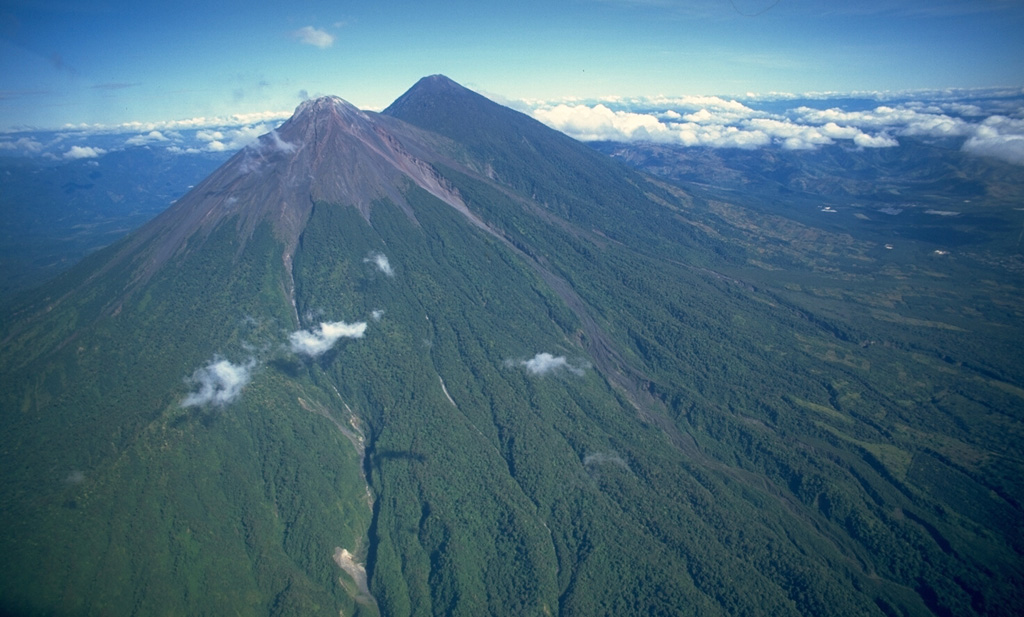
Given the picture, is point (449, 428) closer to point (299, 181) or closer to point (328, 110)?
point (299, 181)

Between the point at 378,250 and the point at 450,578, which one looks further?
the point at 378,250

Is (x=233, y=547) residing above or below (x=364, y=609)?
above

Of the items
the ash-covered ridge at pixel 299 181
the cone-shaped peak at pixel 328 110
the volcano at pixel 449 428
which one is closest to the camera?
the volcano at pixel 449 428

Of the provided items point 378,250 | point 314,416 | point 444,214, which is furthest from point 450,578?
point 444,214

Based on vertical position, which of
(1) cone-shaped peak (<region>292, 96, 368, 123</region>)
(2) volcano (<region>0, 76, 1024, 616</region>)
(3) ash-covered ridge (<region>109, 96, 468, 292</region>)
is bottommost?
(2) volcano (<region>0, 76, 1024, 616</region>)

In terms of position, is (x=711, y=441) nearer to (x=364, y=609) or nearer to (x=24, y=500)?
(x=364, y=609)

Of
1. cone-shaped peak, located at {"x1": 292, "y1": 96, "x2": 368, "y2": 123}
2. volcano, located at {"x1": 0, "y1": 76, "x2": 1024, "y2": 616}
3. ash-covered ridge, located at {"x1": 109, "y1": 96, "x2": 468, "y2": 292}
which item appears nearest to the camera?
volcano, located at {"x1": 0, "y1": 76, "x2": 1024, "y2": 616}

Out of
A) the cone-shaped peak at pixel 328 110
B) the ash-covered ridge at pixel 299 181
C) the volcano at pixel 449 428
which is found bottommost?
the volcano at pixel 449 428

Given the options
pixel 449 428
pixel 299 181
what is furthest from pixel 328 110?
pixel 449 428
